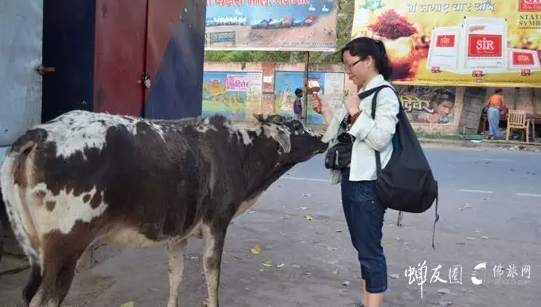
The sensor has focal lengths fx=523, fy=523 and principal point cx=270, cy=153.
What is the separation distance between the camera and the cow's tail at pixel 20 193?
2.52m

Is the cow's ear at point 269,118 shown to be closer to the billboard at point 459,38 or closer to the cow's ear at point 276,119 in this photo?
the cow's ear at point 276,119

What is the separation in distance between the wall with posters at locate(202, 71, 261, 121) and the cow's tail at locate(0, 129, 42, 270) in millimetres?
20764

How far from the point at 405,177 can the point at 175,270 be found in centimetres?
173

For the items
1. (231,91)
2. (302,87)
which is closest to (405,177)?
(302,87)

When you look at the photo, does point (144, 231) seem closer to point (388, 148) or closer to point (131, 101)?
point (388, 148)

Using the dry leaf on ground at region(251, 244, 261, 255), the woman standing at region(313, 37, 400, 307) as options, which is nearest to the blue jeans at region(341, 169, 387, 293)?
the woman standing at region(313, 37, 400, 307)

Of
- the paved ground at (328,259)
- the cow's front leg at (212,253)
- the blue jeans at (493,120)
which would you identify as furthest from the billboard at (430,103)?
the cow's front leg at (212,253)

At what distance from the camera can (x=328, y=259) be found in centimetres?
517

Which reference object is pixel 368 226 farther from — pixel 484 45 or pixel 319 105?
pixel 484 45

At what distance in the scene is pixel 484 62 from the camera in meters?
19.6

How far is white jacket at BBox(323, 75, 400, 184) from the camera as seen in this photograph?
3.02 metres

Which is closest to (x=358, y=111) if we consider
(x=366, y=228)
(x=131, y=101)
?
(x=366, y=228)

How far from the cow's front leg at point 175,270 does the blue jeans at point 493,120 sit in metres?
18.1

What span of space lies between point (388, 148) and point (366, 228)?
1.68 feet
